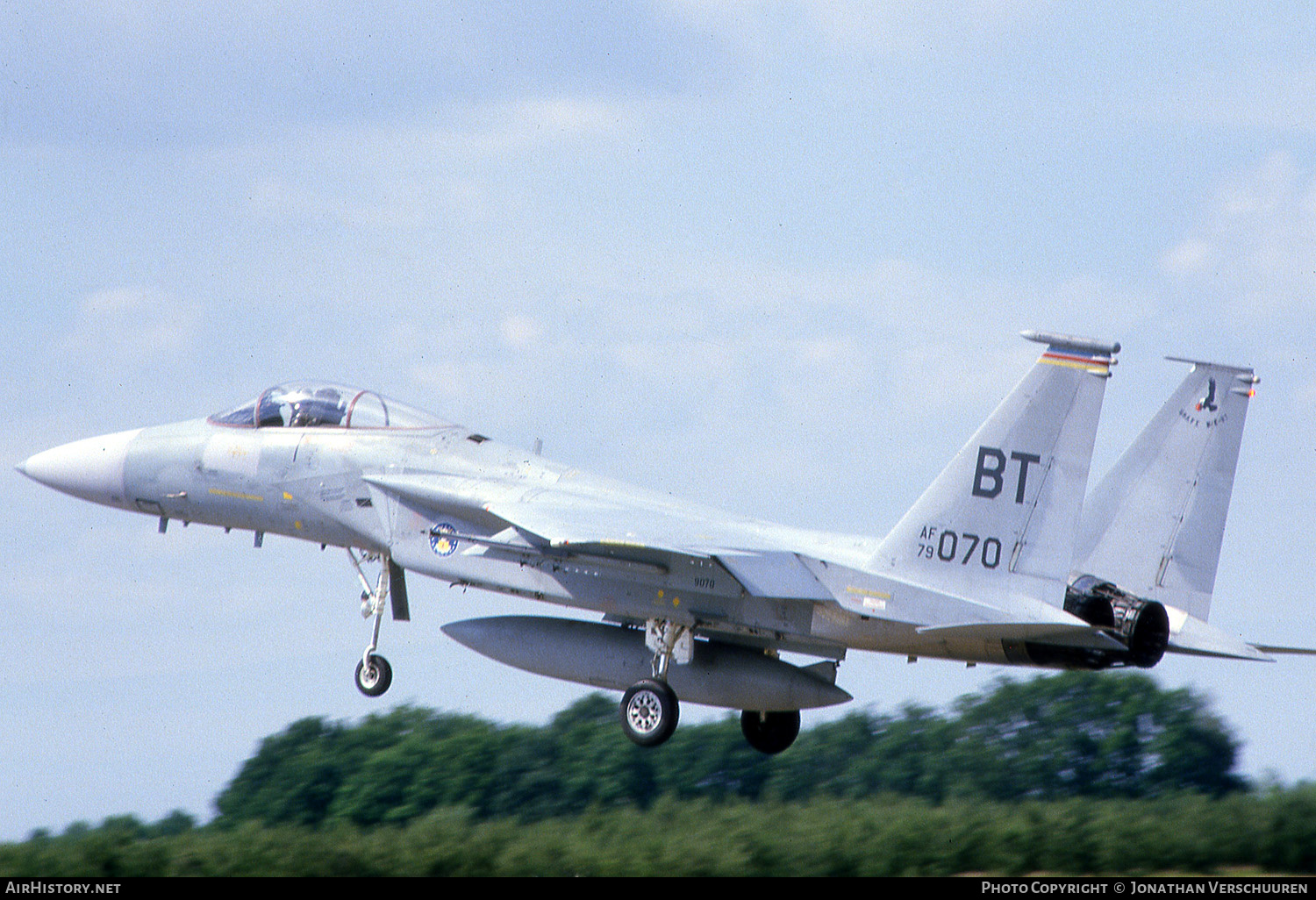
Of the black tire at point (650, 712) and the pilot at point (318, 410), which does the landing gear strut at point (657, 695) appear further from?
the pilot at point (318, 410)

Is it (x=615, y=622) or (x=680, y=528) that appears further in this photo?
(x=615, y=622)

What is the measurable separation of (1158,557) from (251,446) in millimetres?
9330

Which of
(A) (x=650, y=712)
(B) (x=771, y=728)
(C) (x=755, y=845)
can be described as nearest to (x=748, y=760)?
(B) (x=771, y=728)

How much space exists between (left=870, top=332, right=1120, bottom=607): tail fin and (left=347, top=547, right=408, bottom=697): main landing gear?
5.64 meters

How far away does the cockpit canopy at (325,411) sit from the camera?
1714cm

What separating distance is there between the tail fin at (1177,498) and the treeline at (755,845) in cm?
271

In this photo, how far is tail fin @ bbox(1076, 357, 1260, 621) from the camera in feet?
54.2

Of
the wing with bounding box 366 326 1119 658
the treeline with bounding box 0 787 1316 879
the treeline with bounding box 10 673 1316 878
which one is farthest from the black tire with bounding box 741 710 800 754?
the treeline with bounding box 10 673 1316 878

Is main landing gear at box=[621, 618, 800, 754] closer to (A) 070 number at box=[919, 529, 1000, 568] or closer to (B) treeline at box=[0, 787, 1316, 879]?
(B) treeline at box=[0, 787, 1316, 879]

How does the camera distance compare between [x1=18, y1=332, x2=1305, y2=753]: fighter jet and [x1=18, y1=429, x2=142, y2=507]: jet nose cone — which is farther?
[x1=18, y1=429, x2=142, y2=507]: jet nose cone

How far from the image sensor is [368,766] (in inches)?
1329
